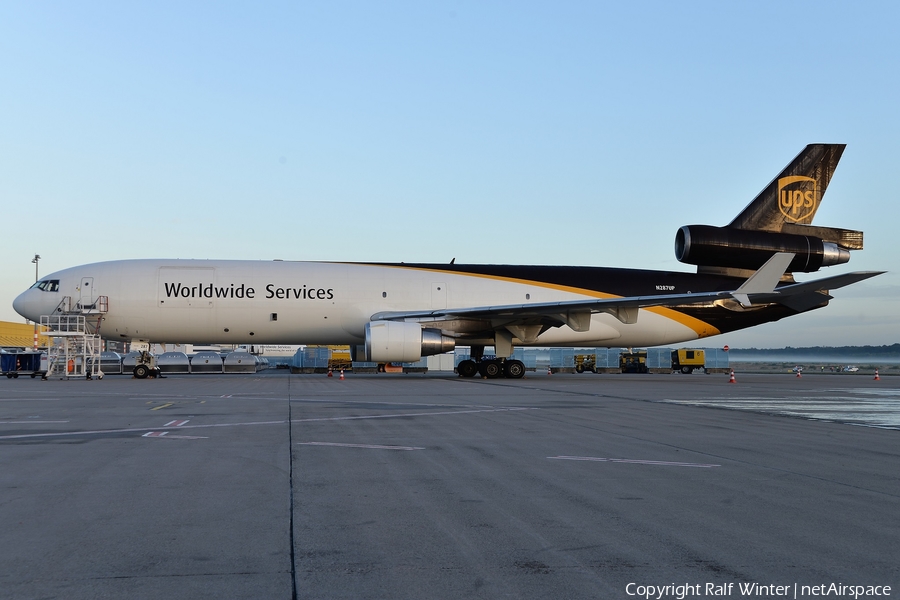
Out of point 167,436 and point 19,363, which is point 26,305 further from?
point 167,436

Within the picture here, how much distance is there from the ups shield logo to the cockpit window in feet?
96.6

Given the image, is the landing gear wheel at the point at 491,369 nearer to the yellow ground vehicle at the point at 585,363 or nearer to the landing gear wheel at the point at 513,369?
the landing gear wheel at the point at 513,369

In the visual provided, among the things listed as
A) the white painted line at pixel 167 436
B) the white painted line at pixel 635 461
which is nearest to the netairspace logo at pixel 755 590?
the white painted line at pixel 635 461

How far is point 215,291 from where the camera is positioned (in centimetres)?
2727

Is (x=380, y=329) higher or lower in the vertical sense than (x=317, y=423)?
higher

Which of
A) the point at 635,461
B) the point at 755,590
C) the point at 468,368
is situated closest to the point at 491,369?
the point at 468,368

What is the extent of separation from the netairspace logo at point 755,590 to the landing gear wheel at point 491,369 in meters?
26.2

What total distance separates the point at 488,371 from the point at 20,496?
80.9ft

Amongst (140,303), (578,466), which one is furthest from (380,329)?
(578,466)

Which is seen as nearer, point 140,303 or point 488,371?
point 140,303

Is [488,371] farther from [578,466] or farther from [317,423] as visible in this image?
[578,466]

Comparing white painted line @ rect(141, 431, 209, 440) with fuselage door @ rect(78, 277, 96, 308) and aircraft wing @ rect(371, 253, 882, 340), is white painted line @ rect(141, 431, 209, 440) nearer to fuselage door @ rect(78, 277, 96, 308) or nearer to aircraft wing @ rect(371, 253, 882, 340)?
aircraft wing @ rect(371, 253, 882, 340)

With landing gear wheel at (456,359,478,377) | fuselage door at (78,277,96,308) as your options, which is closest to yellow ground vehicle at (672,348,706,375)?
landing gear wheel at (456,359,478,377)

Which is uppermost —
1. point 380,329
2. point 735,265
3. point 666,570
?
point 735,265
